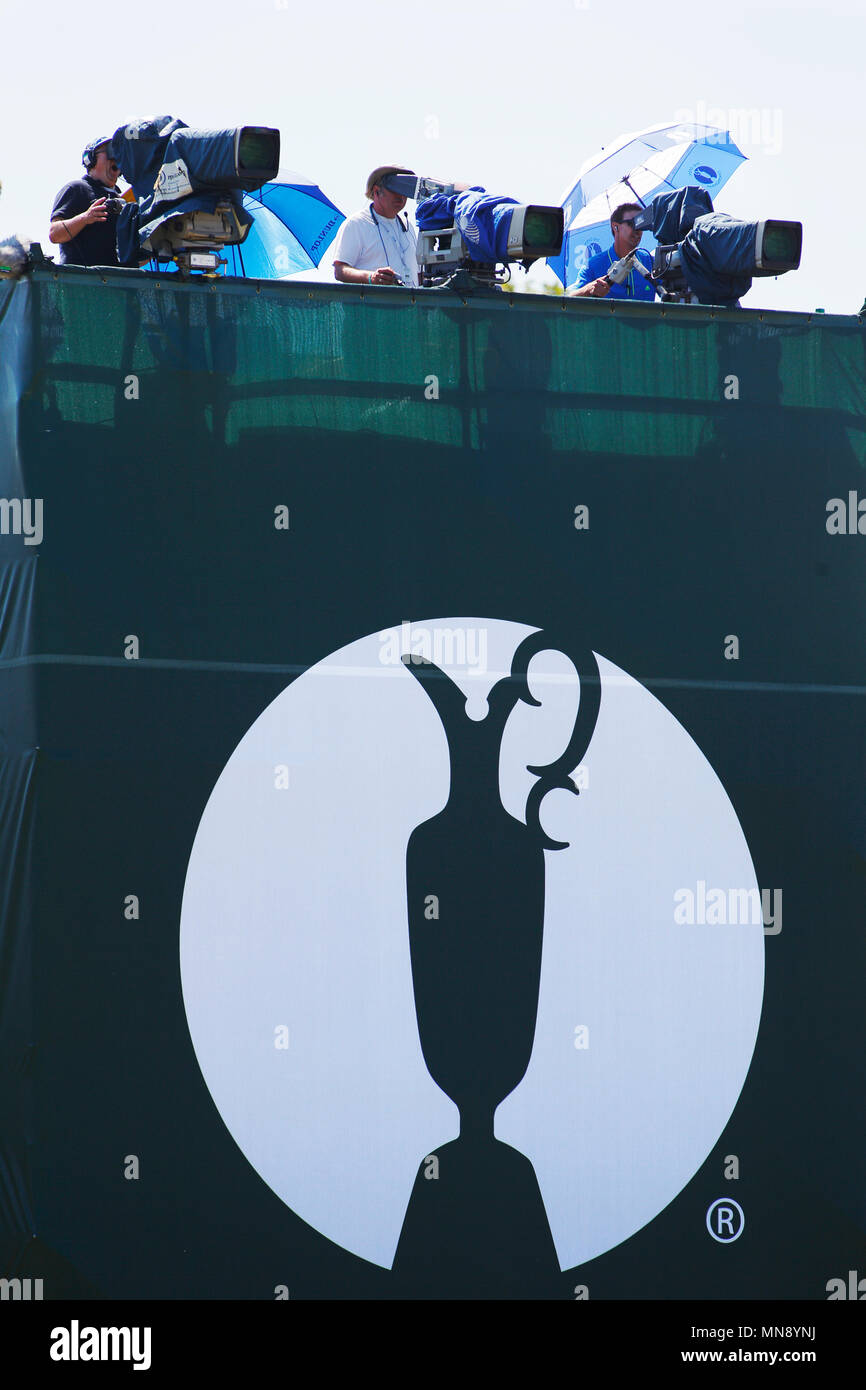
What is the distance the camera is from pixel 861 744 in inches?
259

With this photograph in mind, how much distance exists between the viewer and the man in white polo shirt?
7.02 meters

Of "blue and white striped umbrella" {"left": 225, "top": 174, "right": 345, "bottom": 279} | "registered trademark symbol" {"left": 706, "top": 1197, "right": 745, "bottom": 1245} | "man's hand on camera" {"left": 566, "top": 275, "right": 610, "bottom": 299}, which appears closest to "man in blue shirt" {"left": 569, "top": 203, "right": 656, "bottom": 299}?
"man's hand on camera" {"left": 566, "top": 275, "right": 610, "bottom": 299}

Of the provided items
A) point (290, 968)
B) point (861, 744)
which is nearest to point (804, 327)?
point (861, 744)

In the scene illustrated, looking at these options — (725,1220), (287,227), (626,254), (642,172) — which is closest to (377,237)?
(626,254)

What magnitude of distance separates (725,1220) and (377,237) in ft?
14.0

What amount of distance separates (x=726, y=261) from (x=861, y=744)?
201cm

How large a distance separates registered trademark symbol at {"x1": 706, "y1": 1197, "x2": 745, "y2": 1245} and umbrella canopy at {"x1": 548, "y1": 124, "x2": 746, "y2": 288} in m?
4.33

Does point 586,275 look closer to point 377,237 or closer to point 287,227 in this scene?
point 377,237

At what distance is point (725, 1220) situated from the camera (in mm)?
6238

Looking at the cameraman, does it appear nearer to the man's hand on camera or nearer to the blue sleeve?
the man's hand on camera

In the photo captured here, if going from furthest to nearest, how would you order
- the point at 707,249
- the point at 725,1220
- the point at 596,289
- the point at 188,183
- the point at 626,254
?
the point at 626,254 → the point at 596,289 → the point at 707,249 → the point at 725,1220 → the point at 188,183

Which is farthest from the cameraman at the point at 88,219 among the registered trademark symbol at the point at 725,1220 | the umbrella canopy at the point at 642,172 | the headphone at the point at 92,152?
the registered trademark symbol at the point at 725,1220
